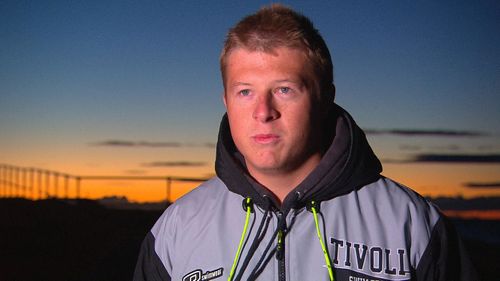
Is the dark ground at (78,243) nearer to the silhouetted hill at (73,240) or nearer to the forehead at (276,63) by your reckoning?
the silhouetted hill at (73,240)

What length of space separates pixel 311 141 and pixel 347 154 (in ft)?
0.53

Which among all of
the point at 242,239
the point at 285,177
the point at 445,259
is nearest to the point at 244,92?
the point at 285,177

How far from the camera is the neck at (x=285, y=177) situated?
8.84 ft

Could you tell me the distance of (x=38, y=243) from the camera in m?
14.0

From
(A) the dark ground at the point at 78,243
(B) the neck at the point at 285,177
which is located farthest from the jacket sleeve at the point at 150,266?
(A) the dark ground at the point at 78,243

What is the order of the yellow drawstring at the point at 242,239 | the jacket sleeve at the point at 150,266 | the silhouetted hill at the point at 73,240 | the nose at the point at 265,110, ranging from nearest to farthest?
the nose at the point at 265,110 → the yellow drawstring at the point at 242,239 → the jacket sleeve at the point at 150,266 → the silhouetted hill at the point at 73,240

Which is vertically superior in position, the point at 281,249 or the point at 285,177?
the point at 285,177

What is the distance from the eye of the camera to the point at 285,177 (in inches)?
106

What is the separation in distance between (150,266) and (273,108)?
2.99 ft

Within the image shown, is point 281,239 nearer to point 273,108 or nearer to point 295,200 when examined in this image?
point 295,200

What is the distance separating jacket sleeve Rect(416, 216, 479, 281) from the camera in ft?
8.48

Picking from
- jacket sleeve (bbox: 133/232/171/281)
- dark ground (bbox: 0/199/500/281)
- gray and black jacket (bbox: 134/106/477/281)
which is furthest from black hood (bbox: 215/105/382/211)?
dark ground (bbox: 0/199/500/281)

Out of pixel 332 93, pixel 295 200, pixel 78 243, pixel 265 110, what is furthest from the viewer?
pixel 78 243

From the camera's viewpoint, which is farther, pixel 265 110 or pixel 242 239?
pixel 242 239
